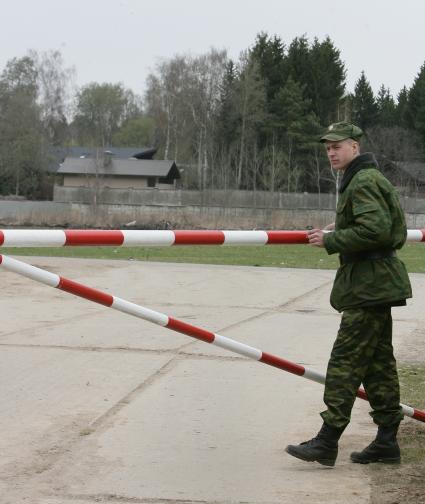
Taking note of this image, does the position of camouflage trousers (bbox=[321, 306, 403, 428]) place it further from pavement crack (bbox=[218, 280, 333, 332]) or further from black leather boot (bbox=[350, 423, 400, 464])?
pavement crack (bbox=[218, 280, 333, 332])

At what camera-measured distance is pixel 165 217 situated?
63.7 metres

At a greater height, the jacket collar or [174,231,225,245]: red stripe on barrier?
the jacket collar

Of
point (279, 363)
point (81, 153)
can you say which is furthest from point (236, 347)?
point (81, 153)

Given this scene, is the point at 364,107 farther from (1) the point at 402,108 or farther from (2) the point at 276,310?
(2) the point at 276,310

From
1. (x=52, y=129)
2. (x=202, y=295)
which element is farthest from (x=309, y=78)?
(x=202, y=295)

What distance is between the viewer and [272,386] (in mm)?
7531

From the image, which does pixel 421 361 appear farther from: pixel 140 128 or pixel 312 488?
pixel 140 128

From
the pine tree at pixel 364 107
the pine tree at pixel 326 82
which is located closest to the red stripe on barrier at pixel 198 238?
the pine tree at pixel 326 82

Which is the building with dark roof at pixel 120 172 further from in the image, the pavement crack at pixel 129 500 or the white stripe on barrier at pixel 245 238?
the pavement crack at pixel 129 500

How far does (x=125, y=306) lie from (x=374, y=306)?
4.18ft

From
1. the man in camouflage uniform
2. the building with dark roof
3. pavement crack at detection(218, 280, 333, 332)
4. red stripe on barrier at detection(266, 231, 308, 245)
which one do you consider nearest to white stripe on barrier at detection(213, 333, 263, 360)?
the man in camouflage uniform

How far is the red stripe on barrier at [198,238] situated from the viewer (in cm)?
511

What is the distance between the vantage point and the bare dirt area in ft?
15.9

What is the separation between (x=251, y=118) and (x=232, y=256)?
65.8m
